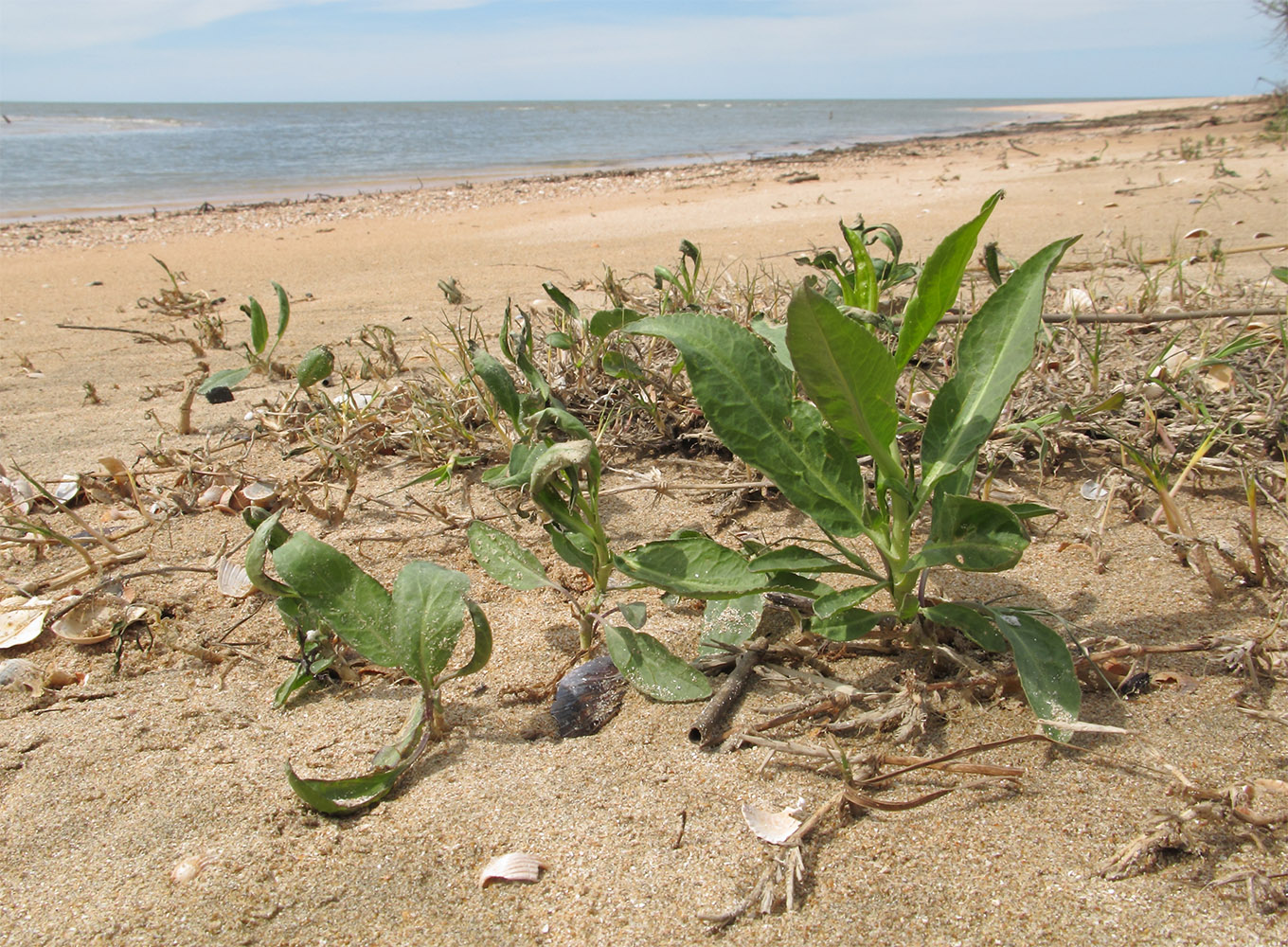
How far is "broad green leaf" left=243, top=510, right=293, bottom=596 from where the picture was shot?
4.17 ft

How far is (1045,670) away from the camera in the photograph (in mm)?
1104

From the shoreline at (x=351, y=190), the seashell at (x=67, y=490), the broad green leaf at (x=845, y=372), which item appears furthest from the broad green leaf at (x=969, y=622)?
the shoreline at (x=351, y=190)

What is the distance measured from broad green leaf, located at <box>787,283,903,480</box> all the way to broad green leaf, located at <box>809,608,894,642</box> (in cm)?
21

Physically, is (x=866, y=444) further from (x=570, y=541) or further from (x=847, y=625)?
(x=570, y=541)

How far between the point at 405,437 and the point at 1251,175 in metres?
6.75

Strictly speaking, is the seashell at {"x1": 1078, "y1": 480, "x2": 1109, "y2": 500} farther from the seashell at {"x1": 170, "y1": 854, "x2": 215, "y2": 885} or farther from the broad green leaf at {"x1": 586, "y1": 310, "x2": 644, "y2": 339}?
the seashell at {"x1": 170, "y1": 854, "x2": 215, "y2": 885}

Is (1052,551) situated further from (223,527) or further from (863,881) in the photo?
(223,527)

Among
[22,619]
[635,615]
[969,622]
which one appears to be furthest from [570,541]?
[22,619]

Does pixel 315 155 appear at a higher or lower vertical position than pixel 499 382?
higher

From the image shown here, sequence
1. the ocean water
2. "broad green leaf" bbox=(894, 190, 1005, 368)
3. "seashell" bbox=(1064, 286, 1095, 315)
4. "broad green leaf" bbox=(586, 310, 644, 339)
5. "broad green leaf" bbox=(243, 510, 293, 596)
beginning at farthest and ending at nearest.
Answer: the ocean water < "seashell" bbox=(1064, 286, 1095, 315) < "broad green leaf" bbox=(586, 310, 644, 339) < "broad green leaf" bbox=(243, 510, 293, 596) < "broad green leaf" bbox=(894, 190, 1005, 368)

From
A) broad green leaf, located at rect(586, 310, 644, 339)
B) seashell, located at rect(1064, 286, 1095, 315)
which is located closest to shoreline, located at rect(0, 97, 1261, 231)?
broad green leaf, located at rect(586, 310, 644, 339)

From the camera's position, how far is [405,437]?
2.21 meters

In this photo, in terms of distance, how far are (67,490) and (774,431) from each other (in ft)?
6.17

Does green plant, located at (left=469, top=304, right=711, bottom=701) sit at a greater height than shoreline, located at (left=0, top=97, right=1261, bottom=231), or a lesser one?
lesser
